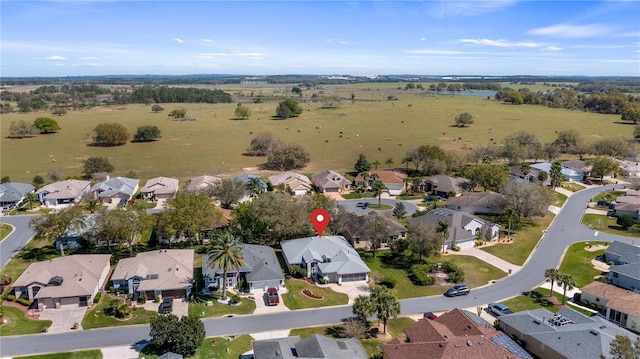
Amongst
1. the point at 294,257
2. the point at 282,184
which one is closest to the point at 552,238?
the point at 294,257

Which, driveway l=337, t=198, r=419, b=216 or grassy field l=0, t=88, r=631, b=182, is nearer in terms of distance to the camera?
driveway l=337, t=198, r=419, b=216

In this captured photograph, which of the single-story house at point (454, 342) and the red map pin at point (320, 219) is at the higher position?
the red map pin at point (320, 219)

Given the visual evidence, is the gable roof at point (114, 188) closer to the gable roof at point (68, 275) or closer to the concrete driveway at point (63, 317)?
the gable roof at point (68, 275)

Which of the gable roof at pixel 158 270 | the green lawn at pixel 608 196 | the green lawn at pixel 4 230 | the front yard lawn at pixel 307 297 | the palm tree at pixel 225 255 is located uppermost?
the palm tree at pixel 225 255

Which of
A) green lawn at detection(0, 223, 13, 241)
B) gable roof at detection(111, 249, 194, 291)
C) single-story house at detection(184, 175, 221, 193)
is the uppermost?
single-story house at detection(184, 175, 221, 193)

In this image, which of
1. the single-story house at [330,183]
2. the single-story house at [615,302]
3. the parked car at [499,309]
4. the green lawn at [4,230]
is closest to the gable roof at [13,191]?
the green lawn at [4,230]

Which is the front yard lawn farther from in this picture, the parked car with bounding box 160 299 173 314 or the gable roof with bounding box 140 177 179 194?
the gable roof with bounding box 140 177 179 194

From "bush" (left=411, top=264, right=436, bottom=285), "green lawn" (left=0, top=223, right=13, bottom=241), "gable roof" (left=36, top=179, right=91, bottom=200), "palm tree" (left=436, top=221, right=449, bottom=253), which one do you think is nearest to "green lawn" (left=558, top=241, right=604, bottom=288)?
"palm tree" (left=436, top=221, right=449, bottom=253)
